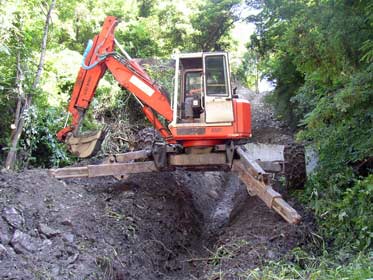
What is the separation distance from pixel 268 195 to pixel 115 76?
3538mm

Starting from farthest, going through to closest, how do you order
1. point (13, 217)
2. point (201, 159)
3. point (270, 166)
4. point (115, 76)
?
1. point (270, 166)
2. point (115, 76)
3. point (201, 159)
4. point (13, 217)

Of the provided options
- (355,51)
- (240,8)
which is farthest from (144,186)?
(240,8)

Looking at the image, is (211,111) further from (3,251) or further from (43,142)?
(43,142)

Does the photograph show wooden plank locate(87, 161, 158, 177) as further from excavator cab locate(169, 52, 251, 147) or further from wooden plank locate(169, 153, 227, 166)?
excavator cab locate(169, 52, 251, 147)

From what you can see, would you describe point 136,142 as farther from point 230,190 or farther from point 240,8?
point 240,8

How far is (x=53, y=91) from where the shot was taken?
37.4 ft

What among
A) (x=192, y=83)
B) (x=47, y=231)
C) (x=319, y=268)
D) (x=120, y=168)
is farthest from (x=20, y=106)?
(x=319, y=268)

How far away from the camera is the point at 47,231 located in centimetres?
558

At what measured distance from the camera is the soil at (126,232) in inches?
202

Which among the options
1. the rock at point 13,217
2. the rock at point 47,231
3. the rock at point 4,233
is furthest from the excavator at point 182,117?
the rock at point 4,233

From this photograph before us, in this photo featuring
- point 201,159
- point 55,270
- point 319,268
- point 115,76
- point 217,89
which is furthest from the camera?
point 115,76

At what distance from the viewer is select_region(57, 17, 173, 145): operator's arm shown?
8125mm

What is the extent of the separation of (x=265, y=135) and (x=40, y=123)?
7.12 m

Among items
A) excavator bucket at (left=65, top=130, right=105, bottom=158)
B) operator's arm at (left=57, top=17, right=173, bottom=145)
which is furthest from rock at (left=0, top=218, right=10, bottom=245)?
operator's arm at (left=57, top=17, right=173, bottom=145)
